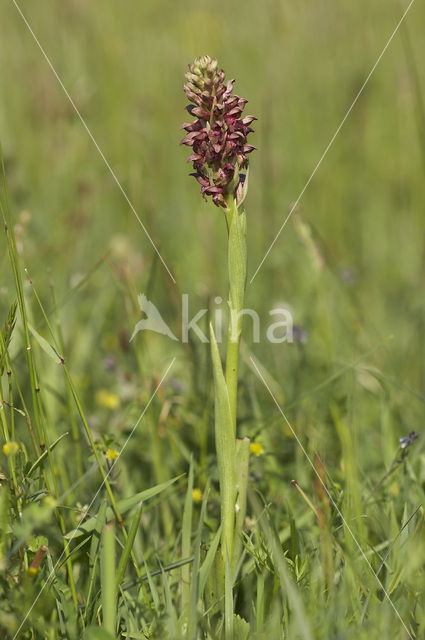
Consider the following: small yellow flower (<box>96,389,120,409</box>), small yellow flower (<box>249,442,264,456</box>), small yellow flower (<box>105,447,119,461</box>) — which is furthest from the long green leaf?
small yellow flower (<box>96,389,120,409</box>)

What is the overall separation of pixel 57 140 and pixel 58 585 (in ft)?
9.15

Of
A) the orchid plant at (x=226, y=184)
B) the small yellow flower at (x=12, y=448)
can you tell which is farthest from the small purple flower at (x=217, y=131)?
the small yellow flower at (x=12, y=448)

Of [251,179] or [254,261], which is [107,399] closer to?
[254,261]

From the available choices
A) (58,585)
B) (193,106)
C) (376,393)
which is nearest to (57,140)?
(376,393)

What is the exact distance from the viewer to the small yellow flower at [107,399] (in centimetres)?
197

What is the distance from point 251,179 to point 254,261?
0.68 m

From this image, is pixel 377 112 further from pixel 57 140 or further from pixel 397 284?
pixel 57 140

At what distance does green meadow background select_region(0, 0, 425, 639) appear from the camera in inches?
56.1

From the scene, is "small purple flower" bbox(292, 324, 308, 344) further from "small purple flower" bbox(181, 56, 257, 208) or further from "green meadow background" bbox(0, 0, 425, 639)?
"small purple flower" bbox(181, 56, 257, 208)

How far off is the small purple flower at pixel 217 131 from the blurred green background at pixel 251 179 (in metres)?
0.67

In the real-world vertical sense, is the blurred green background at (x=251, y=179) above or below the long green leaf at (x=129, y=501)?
above

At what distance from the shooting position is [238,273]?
3.66ft

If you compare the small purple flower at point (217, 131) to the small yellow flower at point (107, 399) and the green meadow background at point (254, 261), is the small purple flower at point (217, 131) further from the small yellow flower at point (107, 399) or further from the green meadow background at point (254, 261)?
the small yellow flower at point (107, 399)

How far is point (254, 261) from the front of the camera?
9.99 feet
